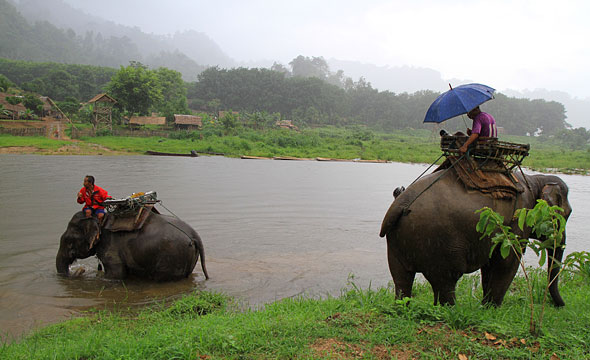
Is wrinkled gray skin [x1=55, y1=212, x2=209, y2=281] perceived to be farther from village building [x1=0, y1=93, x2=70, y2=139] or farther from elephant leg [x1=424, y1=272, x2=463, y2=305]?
Answer: village building [x1=0, y1=93, x2=70, y2=139]

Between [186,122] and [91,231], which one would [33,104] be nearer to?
[186,122]

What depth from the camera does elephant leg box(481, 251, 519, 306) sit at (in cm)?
420

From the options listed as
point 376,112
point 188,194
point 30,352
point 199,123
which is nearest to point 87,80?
point 199,123

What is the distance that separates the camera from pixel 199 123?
1759 inches

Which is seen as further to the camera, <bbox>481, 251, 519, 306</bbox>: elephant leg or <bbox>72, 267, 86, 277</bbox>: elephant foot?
<bbox>72, 267, 86, 277</bbox>: elephant foot

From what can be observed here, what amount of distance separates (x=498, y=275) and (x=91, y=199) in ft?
19.2

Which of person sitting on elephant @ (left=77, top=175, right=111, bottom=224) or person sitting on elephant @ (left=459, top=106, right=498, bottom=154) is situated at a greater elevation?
person sitting on elephant @ (left=459, top=106, right=498, bottom=154)

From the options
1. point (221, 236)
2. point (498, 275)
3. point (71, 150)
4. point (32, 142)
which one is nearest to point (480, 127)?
point (498, 275)

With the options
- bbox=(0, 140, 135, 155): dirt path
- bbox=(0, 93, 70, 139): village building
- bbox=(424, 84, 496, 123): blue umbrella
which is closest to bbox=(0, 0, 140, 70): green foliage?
bbox=(0, 93, 70, 139): village building

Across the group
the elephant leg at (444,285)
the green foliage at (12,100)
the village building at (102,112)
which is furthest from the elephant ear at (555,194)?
the green foliage at (12,100)

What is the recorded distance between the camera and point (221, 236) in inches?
369

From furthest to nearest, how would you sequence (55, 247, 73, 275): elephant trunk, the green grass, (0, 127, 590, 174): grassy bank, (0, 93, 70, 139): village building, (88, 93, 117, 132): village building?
(88, 93, 117, 132): village building < (0, 93, 70, 139): village building < (0, 127, 590, 174): grassy bank < the green grass < (55, 247, 73, 275): elephant trunk

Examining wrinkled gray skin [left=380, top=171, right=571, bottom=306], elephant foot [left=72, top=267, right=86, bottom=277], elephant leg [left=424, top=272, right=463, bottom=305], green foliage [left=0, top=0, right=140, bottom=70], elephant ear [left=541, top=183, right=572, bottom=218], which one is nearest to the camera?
wrinkled gray skin [left=380, top=171, right=571, bottom=306]

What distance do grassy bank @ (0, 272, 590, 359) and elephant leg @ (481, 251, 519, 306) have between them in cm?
20
